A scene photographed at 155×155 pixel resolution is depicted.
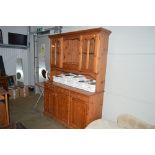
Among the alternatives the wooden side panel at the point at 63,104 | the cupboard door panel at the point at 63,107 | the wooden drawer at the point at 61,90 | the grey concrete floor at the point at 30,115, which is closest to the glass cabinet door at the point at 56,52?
the wooden drawer at the point at 61,90

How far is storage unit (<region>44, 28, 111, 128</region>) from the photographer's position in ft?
7.97

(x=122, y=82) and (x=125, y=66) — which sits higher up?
(x=125, y=66)

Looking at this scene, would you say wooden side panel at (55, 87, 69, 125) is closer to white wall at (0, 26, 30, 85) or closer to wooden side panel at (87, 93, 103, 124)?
wooden side panel at (87, 93, 103, 124)

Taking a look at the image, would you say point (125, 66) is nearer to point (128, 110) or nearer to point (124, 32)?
point (124, 32)

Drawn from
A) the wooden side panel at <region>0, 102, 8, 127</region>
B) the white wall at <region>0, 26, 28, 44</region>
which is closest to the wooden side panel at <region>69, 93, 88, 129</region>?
the wooden side panel at <region>0, 102, 8, 127</region>

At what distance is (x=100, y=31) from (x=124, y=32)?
0.49 m

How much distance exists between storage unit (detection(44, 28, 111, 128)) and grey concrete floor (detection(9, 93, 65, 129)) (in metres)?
0.20

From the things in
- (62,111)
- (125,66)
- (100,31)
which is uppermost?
(100,31)

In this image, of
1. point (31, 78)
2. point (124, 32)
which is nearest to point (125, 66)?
point (124, 32)

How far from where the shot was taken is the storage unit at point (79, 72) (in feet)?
7.97

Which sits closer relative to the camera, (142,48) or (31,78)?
(142,48)

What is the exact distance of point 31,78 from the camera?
5629 mm

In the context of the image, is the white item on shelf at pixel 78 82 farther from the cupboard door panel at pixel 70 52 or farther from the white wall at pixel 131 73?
the white wall at pixel 131 73
